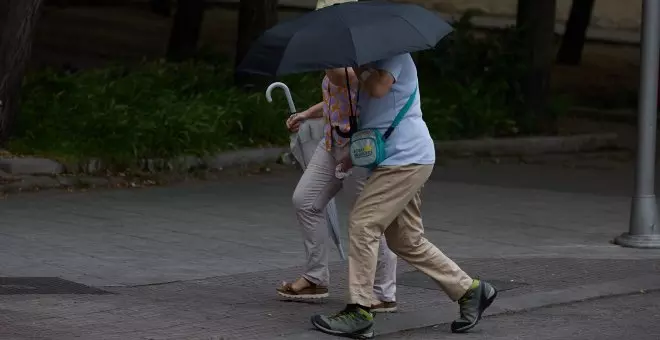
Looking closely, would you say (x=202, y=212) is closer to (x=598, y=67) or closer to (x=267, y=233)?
(x=267, y=233)

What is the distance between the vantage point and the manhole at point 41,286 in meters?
7.98

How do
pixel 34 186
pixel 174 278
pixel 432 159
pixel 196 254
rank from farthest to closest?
pixel 34 186
pixel 196 254
pixel 174 278
pixel 432 159

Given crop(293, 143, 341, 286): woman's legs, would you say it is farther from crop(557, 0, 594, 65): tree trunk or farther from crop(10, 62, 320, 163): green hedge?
crop(557, 0, 594, 65): tree trunk

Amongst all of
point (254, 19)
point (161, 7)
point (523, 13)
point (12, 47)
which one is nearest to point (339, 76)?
point (12, 47)

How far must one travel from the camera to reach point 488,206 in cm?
1204

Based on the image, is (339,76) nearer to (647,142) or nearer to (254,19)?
(647,142)

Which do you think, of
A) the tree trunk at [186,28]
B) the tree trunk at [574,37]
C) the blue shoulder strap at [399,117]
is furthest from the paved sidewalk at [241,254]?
the tree trunk at [574,37]

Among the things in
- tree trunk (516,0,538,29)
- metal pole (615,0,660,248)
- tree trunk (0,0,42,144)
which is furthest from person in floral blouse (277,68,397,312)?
tree trunk (516,0,538,29)

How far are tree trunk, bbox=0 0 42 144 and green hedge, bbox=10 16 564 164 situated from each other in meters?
0.28

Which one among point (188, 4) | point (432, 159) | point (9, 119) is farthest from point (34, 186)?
point (188, 4)

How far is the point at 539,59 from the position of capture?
16.7 m

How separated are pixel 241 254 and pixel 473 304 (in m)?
2.63

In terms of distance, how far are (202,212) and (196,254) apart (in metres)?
1.86

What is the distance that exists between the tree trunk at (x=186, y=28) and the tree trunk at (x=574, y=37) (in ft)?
23.6
